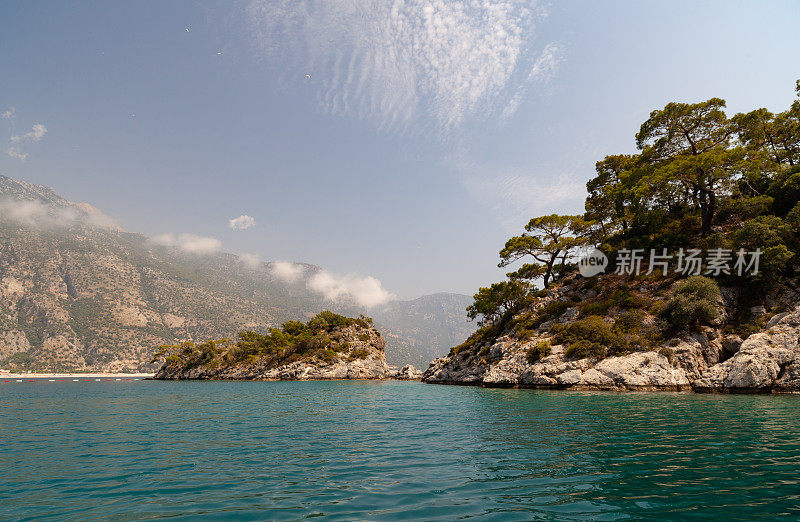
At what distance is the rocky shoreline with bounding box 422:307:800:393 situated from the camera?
31172 millimetres

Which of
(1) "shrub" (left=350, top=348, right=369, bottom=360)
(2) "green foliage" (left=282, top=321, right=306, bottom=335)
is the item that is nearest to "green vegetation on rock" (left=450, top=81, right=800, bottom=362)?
(1) "shrub" (left=350, top=348, right=369, bottom=360)

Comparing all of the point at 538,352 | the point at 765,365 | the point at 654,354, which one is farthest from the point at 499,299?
the point at 765,365

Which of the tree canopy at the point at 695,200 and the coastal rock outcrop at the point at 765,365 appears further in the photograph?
the tree canopy at the point at 695,200

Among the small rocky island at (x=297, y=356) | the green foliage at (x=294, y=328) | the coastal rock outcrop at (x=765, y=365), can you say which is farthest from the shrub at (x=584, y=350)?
the green foliage at (x=294, y=328)

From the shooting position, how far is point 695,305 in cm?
3784

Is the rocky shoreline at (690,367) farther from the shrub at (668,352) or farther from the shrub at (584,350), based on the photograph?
the shrub at (584,350)

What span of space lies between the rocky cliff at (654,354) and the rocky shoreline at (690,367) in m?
0.06

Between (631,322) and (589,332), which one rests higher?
(631,322)

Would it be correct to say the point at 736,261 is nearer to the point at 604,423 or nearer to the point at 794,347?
the point at 794,347

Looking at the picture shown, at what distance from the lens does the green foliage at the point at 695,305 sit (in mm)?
37781

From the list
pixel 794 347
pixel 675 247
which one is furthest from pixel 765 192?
pixel 794 347

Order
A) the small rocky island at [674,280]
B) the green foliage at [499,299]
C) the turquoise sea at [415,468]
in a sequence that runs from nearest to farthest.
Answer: the turquoise sea at [415,468] < the small rocky island at [674,280] < the green foliage at [499,299]

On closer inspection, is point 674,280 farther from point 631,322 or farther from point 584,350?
point 584,350

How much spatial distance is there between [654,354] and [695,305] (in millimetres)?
6867
